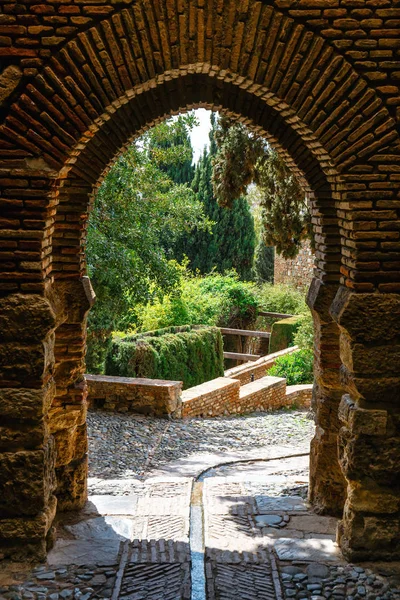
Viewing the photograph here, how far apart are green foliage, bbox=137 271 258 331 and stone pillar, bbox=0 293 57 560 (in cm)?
940

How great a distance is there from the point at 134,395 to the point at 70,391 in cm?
524

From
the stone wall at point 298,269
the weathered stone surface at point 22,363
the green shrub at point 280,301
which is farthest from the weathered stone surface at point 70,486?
the green shrub at point 280,301

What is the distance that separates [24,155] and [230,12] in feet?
4.88

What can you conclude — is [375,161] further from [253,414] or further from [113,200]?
[253,414]

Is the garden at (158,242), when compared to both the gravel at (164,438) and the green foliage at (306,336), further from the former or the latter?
the gravel at (164,438)

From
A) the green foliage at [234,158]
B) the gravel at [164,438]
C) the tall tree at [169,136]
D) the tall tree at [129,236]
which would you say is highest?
the tall tree at [169,136]

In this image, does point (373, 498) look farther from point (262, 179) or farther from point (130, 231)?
point (130, 231)

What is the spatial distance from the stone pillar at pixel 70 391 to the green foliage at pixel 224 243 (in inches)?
818

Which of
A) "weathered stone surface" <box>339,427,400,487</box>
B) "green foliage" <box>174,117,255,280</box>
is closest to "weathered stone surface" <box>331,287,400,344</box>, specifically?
"weathered stone surface" <box>339,427,400,487</box>

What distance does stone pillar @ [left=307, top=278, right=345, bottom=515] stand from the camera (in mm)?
6066

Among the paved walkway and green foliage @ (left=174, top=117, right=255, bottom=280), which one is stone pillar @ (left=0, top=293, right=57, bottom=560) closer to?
the paved walkway

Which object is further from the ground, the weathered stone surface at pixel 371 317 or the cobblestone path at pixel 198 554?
the weathered stone surface at pixel 371 317

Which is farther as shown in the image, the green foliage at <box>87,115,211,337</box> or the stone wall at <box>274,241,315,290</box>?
the stone wall at <box>274,241,315,290</box>

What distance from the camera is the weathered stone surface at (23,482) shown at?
463cm
